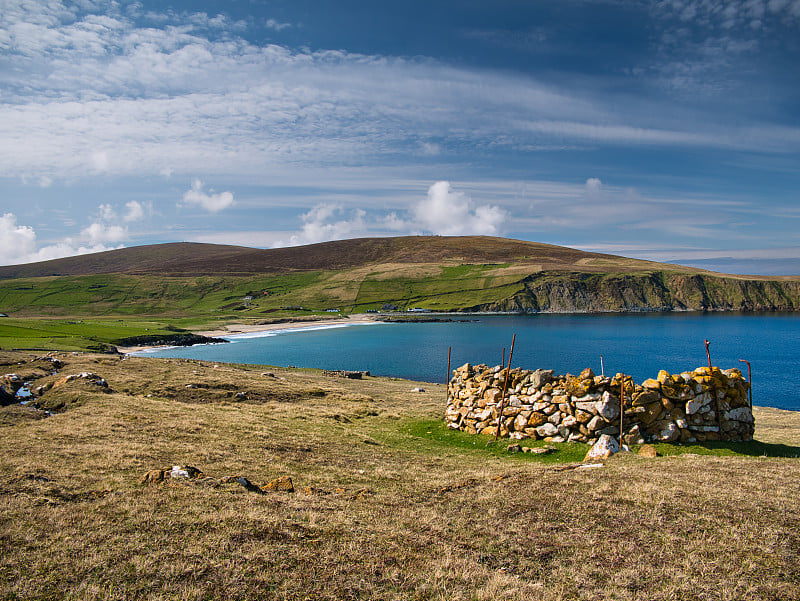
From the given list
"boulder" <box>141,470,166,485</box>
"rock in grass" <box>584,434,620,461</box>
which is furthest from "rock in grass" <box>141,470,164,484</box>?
"rock in grass" <box>584,434,620,461</box>

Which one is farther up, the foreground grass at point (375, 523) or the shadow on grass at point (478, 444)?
the foreground grass at point (375, 523)

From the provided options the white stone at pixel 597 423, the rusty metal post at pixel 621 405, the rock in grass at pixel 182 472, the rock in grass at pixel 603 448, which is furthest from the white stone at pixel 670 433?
the rock in grass at pixel 182 472

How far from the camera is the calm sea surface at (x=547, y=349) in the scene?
71625 millimetres

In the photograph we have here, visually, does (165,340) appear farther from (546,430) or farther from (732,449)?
(732,449)

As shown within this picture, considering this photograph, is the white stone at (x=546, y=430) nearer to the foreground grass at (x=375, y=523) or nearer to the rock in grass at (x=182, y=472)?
the foreground grass at (x=375, y=523)

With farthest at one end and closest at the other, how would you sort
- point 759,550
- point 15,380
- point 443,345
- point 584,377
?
point 443,345 < point 15,380 < point 584,377 < point 759,550

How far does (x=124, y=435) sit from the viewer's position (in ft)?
55.2

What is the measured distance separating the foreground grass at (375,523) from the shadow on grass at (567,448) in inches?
8.7

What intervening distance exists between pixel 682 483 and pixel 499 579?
7.58 meters

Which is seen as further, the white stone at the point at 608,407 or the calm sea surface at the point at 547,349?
the calm sea surface at the point at 547,349

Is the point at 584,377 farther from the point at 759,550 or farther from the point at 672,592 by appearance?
the point at 672,592

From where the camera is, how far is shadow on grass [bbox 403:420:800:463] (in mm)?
17891

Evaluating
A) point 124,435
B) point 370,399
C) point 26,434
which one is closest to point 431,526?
point 124,435

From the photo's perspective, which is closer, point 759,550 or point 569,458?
point 759,550
